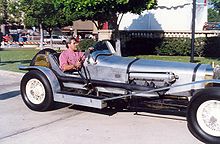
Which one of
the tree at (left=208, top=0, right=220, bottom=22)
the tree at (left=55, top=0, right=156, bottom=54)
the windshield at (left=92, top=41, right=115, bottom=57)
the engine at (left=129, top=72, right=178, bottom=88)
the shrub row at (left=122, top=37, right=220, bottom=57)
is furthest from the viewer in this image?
the shrub row at (left=122, top=37, right=220, bottom=57)

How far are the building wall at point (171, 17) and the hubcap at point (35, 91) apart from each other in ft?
49.9

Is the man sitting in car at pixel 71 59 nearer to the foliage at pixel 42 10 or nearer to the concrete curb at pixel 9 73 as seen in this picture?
the concrete curb at pixel 9 73

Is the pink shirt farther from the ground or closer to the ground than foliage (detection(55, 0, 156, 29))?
closer to the ground

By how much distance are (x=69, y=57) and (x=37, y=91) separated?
93 centimetres

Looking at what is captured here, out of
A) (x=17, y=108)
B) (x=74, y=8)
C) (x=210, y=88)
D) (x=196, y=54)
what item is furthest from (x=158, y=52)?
(x=210, y=88)

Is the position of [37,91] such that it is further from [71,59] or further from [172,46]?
[172,46]

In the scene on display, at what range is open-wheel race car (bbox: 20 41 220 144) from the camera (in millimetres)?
5055

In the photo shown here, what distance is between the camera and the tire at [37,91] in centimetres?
657

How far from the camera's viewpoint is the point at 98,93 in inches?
250

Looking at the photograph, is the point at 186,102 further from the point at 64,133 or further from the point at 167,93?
the point at 64,133

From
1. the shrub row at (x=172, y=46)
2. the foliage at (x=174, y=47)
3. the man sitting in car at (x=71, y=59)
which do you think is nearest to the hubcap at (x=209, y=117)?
the man sitting in car at (x=71, y=59)

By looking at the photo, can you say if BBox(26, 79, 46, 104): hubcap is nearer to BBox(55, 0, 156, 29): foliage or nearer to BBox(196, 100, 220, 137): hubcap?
BBox(196, 100, 220, 137): hubcap

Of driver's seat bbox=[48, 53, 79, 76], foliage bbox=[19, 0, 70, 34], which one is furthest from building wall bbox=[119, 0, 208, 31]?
driver's seat bbox=[48, 53, 79, 76]

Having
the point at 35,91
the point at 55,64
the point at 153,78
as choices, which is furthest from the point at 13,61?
the point at 153,78
